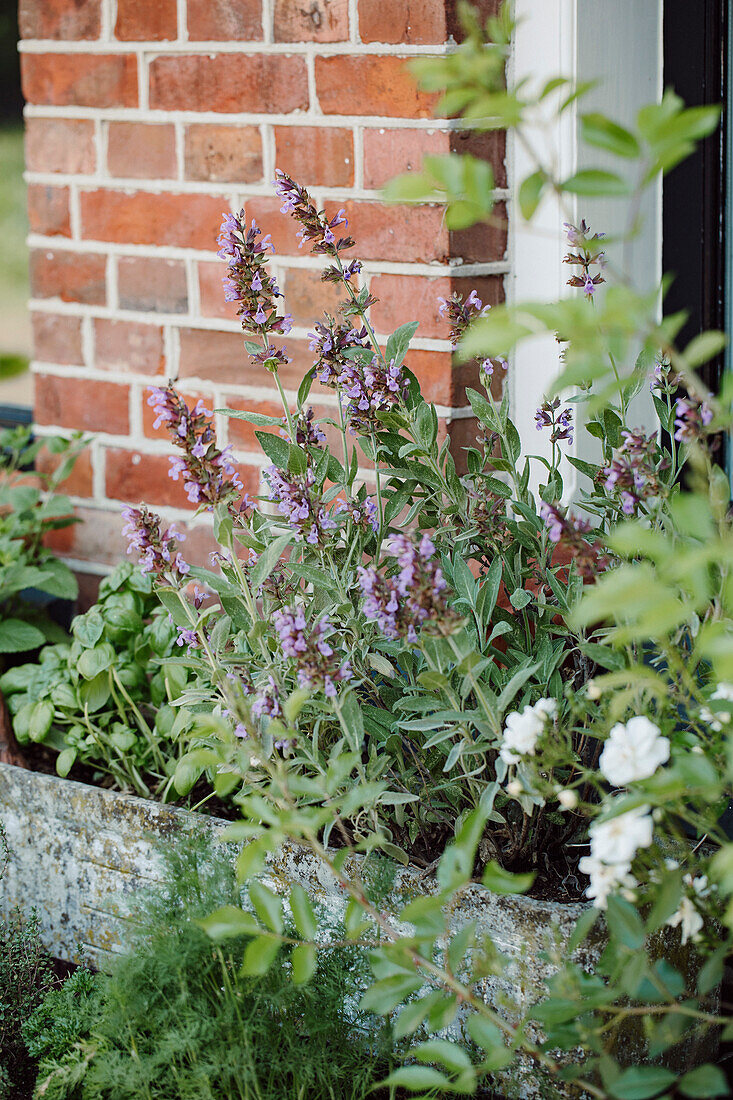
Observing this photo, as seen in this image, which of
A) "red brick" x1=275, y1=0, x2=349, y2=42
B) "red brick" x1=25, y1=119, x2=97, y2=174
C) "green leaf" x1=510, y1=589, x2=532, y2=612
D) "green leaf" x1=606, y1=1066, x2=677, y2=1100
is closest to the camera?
"green leaf" x1=606, y1=1066, x2=677, y2=1100

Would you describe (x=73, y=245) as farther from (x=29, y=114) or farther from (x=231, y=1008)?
(x=231, y=1008)

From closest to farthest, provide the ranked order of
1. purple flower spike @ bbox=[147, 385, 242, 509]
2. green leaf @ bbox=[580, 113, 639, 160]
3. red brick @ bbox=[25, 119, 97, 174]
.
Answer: green leaf @ bbox=[580, 113, 639, 160], purple flower spike @ bbox=[147, 385, 242, 509], red brick @ bbox=[25, 119, 97, 174]

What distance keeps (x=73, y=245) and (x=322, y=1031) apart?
1.34 metres

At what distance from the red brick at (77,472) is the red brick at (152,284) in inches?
11.0

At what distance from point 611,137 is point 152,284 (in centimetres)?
125

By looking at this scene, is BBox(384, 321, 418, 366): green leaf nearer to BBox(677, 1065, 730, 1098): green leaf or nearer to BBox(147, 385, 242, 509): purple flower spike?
BBox(147, 385, 242, 509): purple flower spike

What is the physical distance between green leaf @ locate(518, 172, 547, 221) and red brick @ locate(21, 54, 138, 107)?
1.25m

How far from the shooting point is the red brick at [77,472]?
1.94 metres

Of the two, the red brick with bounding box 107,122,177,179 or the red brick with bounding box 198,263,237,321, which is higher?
the red brick with bounding box 107,122,177,179

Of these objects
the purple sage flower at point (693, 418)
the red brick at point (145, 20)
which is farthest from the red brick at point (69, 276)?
the purple sage flower at point (693, 418)

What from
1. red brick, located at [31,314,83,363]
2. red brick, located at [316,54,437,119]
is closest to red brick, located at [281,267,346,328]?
red brick, located at [316,54,437,119]

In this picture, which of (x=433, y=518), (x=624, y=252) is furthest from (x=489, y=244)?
(x=433, y=518)

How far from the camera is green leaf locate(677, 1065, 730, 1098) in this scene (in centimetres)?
72

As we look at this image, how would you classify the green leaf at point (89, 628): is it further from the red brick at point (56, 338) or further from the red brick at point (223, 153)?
the red brick at point (223, 153)
